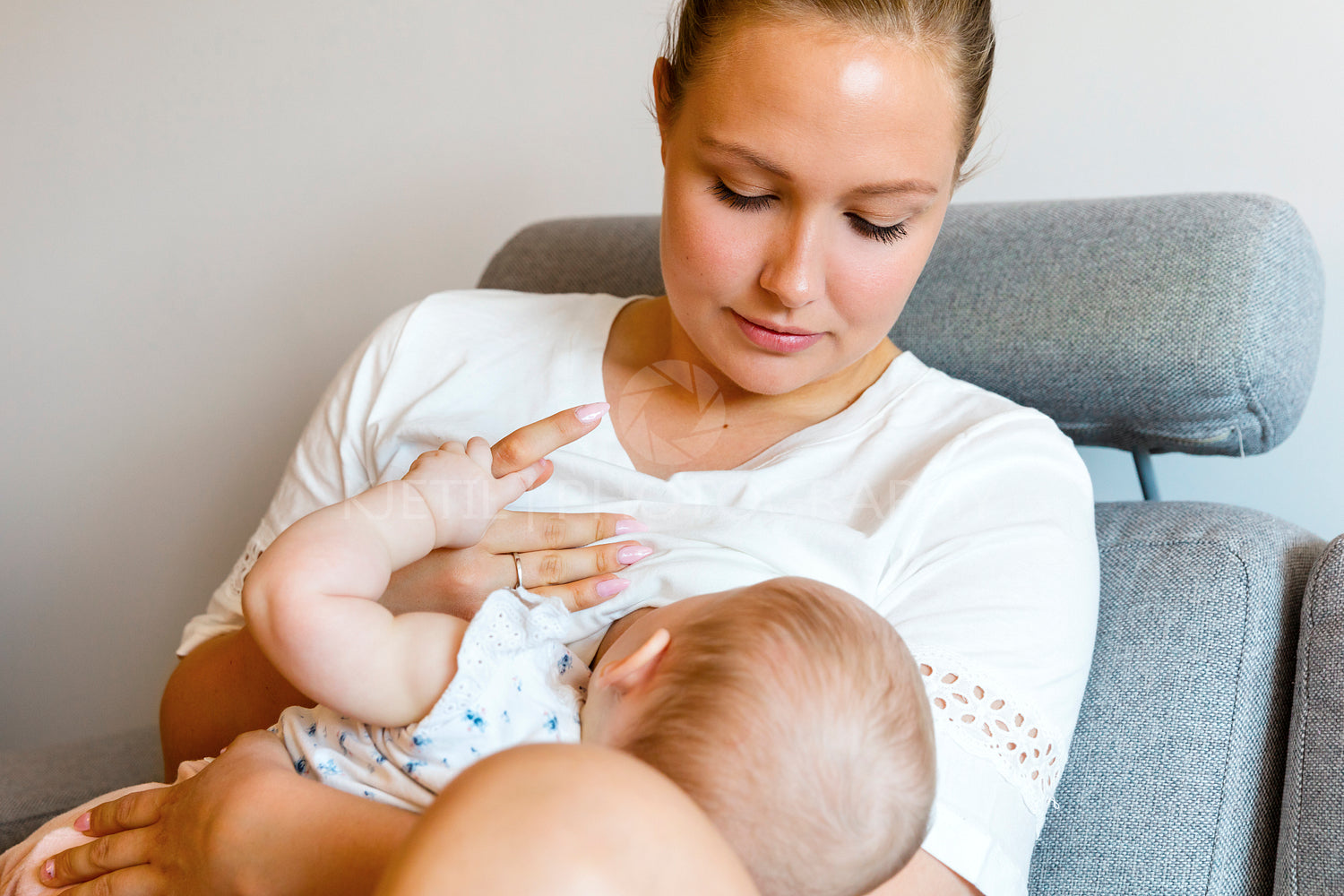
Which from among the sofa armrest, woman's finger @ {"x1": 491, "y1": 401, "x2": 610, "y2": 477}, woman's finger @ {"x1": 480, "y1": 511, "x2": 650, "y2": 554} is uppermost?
woman's finger @ {"x1": 491, "y1": 401, "x2": 610, "y2": 477}

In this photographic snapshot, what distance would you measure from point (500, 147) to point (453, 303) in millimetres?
809

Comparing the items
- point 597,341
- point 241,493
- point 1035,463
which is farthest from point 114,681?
point 1035,463

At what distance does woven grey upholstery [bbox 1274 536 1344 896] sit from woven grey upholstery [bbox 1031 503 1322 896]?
0.16 feet

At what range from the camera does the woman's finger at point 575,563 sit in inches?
42.6

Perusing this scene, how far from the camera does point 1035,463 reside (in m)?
1.13

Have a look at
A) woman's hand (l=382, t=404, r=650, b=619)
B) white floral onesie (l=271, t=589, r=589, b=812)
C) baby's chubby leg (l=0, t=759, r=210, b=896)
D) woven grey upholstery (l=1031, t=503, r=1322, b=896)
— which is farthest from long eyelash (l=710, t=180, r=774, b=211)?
baby's chubby leg (l=0, t=759, r=210, b=896)

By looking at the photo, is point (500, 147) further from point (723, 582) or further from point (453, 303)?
point (723, 582)

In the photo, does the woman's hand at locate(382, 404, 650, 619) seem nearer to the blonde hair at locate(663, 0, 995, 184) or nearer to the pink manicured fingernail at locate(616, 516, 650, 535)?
the pink manicured fingernail at locate(616, 516, 650, 535)

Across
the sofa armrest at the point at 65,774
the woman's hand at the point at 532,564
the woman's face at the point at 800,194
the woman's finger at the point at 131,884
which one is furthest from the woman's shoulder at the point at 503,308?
the sofa armrest at the point at 65,774

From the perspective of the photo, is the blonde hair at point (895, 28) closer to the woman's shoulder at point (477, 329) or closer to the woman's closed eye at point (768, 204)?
the woman's closed eye at point (768, 204)

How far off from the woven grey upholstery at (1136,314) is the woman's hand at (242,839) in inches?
36.8

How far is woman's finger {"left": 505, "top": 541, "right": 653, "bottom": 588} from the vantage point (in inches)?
42.6

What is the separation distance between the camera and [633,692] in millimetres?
836

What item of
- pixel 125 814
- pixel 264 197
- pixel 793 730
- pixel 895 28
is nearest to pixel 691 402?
pixel 895 28
